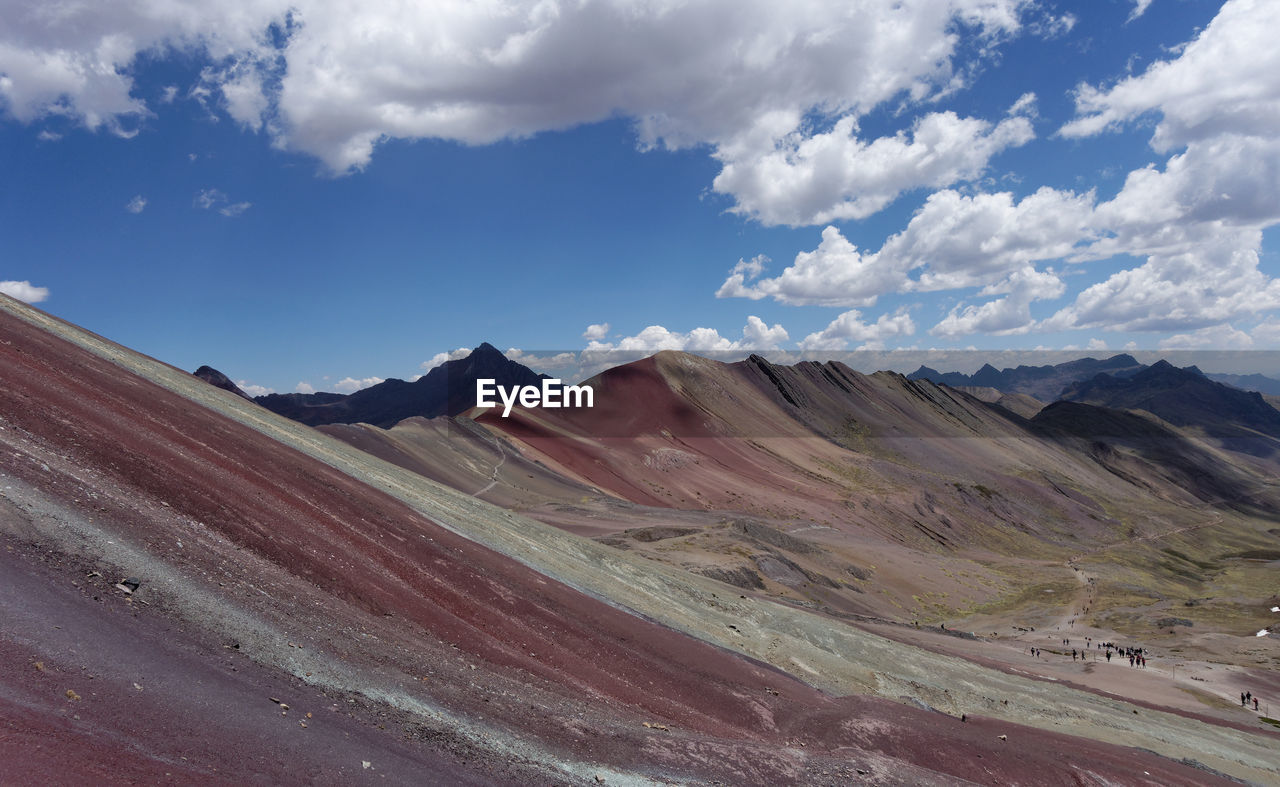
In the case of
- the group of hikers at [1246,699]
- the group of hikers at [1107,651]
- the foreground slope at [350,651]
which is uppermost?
the foreground slope at [350,651]

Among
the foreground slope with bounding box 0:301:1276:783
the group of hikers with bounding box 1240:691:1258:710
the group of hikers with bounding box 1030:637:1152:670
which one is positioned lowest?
the group of hikers with bounding box 1030:637:1152:670

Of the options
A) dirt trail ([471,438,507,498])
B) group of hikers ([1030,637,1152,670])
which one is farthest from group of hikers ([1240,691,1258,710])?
dirt trail ([471,438,507,498])

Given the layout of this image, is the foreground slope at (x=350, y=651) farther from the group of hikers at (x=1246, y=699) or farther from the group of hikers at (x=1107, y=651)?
the group of hikers at (x=1107, y=651)

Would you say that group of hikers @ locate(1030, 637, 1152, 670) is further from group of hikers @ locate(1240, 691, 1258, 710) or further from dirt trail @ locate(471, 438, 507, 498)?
dirt trail @ locate(471, 438, 507, 498)

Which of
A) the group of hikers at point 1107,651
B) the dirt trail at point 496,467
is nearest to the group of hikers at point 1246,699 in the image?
the group of hikers at point 1107,651

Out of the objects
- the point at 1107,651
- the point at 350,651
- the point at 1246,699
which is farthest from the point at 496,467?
the point at 350,651

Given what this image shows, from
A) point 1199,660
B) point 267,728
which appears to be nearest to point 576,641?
point 267,728

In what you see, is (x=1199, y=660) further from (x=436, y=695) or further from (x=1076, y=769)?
(x=436, y=695)

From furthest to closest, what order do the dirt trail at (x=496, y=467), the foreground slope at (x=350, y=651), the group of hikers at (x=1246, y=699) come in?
1. the dirt trail at (x=496, y=467)
2. the group of hikers at (x=1246, y=699)
3. the foreground slope at (x=350, y=651)

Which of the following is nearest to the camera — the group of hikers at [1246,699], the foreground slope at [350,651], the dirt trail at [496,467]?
the foreground slope at [350,651]

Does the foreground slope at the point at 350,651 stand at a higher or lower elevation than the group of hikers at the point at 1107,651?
higher
